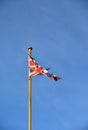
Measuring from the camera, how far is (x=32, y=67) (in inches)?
577

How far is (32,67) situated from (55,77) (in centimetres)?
116

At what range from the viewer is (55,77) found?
→ 14562 mm

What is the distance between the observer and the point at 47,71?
14570mm

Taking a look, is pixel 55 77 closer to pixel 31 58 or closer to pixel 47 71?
pixel 47 71

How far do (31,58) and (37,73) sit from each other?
75 cm

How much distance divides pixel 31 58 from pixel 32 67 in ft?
1.38

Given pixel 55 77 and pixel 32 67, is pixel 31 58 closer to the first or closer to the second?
pixel 32 67

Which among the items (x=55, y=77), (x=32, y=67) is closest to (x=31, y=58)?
(x=32, y=67)

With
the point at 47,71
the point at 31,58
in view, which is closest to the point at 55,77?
the point at 47,71

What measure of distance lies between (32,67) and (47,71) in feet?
2.37

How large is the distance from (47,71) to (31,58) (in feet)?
3.16
